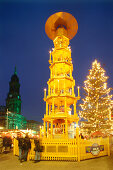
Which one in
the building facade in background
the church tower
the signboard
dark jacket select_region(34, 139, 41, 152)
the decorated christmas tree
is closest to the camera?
dark jacket select_region(34, 139, 41, 152)

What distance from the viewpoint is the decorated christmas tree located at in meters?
20.2

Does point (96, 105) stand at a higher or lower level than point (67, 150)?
higher

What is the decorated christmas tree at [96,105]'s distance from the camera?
20.2 meters

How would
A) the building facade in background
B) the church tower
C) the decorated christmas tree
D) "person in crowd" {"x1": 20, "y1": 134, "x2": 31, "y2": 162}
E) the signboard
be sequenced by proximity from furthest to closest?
the church tower < the building facade in background < the decorated christmas tree < the signboard < "person in crowd" {"x1": 20, "y1": 134, "x2": 31, "y2": 162}


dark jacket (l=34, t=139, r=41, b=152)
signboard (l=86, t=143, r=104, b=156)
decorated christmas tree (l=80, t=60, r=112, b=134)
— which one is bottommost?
signboard (l=86, t=143, r=104, b=156)

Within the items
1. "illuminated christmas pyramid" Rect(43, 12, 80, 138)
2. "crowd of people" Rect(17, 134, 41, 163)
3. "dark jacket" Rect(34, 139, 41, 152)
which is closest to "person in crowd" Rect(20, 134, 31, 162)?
"crowd of people" Rect(17, 134, 41, 163)

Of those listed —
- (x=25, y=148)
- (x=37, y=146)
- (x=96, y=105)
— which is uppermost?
(x=96, y=105)

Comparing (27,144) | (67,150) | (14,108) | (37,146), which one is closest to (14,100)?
(14,108)

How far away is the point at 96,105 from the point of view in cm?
2119

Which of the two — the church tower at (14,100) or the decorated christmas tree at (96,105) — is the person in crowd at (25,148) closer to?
the decorated christmas tree at (96,105)

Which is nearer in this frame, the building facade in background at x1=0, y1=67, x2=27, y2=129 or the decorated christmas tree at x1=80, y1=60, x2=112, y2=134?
the decorated christmas tree at x1=80, y1=60, x2=112, y2=134

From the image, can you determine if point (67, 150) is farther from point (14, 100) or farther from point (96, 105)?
point (14, 100)

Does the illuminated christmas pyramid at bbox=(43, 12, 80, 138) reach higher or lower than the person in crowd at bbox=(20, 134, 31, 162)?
higher

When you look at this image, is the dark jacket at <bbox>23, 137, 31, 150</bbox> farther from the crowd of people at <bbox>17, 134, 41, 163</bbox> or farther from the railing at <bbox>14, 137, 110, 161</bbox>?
the railing at <bbox>14, 137, 110, 161</bbox>
